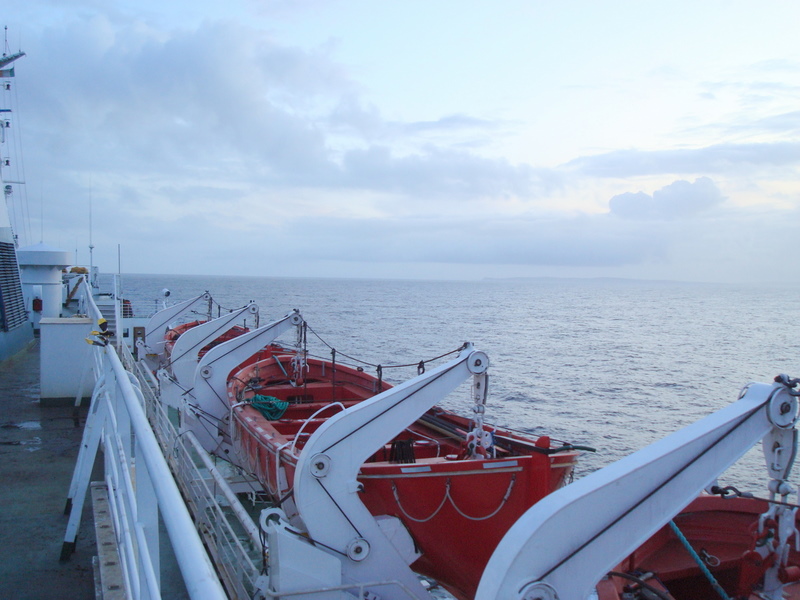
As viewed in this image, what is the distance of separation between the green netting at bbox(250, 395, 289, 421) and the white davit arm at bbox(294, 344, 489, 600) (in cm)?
408

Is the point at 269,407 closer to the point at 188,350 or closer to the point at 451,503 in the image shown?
the point at 188,350

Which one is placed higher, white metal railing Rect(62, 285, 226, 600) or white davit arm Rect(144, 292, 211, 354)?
white metal railing Rect(62, 285, 226, 600)

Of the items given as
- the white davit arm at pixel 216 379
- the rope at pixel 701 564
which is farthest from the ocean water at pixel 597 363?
the rope at pixel 701 564

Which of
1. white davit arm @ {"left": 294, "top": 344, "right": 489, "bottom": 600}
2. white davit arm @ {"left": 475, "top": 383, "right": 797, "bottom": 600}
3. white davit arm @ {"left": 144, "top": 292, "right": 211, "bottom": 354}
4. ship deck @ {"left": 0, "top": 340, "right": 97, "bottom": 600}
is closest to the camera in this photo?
white davit arm @ {"left": 475, "top": 383, "right": 797, "bottom": 600}

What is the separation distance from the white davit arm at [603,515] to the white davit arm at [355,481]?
97.2 inches

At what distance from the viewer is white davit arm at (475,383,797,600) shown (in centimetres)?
310

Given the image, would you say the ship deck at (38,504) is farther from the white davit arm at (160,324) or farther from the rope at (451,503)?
the white davit arm at (160,324)

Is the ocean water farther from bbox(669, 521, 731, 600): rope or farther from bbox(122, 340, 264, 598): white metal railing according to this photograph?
bbox(669, 521, 731, 600): rope

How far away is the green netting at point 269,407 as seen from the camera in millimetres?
9453

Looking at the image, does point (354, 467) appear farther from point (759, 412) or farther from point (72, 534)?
point (759, 412)

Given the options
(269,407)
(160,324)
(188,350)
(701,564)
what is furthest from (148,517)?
(160,324)

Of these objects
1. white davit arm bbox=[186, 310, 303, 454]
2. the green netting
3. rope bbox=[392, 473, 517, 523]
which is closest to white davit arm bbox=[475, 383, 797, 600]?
rope bbox=[392, 473, 517, 523]

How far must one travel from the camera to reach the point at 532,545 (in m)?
3.08

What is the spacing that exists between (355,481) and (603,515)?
9.27ft
